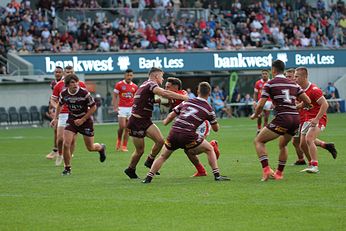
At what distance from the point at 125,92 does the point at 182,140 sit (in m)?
11.0

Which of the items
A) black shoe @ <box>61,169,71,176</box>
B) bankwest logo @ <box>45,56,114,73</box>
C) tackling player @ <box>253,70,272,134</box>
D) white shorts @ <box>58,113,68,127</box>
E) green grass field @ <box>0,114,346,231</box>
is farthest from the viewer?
bankwest logo @ <box>45,56,114,73</box>

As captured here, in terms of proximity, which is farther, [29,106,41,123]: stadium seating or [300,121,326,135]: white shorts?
[29,106,41,123]: stadium seating

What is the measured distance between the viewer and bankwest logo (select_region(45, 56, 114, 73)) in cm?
4459

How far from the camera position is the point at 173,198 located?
1345 cm

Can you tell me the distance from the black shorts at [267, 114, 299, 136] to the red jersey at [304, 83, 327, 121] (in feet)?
5.38

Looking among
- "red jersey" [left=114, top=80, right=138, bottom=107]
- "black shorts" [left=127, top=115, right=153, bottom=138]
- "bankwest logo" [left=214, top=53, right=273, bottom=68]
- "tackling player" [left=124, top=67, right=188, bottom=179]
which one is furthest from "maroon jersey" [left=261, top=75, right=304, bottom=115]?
"bankwest logo" [left=214, top=53, right=273, bottom=68]

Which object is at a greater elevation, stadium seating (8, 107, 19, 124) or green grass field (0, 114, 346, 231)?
green grass field (0, 114, 346, 231)

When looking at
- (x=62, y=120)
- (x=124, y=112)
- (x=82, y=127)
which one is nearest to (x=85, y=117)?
(x=82, y=127)

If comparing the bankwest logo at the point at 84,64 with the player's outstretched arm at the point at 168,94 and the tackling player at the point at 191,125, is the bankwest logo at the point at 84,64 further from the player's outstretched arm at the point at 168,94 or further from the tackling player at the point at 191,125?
the tackling player at the point at 191,125

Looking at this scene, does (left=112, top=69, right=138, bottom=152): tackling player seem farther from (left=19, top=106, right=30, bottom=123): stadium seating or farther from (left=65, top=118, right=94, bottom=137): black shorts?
(left=19, top=106, right=30, bottom=123): stadium seating

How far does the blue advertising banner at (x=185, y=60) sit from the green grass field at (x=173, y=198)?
23857 mm

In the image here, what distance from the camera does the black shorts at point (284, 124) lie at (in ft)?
50.7

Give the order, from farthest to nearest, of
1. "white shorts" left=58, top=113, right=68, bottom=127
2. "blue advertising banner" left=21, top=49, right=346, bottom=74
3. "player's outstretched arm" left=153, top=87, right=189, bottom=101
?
"blue advertising banner" left=21, top=49, right=346, bottom=74 → "white shorts" left=58, top=113, right=68, bottom=127 → "player's outstretched arm" left=153, top=87, right=189, bottom=101

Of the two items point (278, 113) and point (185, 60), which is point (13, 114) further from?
point (278, 113)
